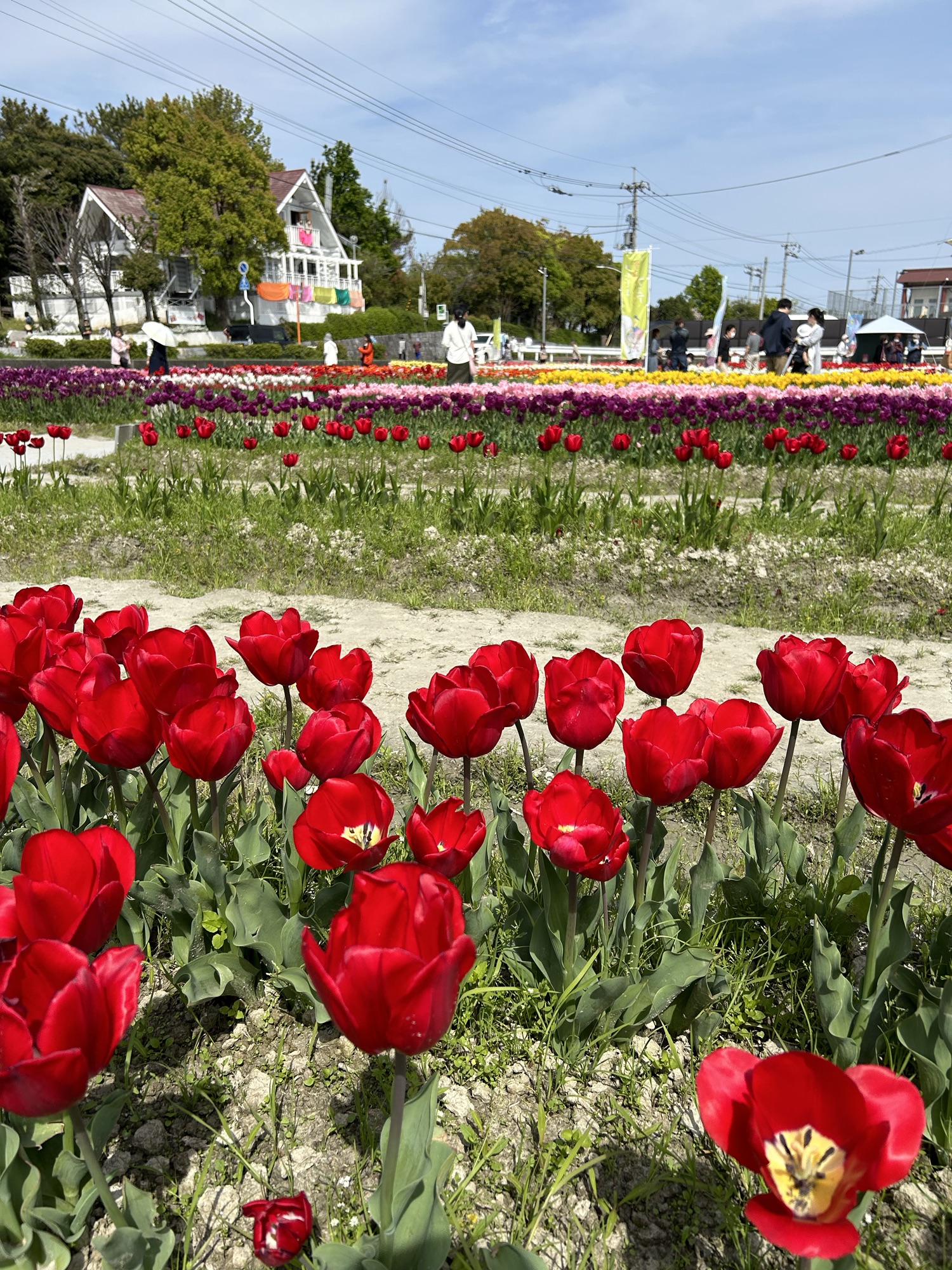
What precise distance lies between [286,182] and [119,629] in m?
65.1

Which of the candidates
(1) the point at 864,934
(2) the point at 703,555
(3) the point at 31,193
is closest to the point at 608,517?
(2) the point at 703,555

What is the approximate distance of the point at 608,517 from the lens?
567 centimetres

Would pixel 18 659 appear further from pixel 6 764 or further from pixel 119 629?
pixel 6 764

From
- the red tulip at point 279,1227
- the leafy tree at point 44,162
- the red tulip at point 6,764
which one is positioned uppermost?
the leafy tree at point 44,162

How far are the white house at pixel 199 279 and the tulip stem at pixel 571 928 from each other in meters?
48.6

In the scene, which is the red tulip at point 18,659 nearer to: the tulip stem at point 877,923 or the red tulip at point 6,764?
the red tulip at point 6,764

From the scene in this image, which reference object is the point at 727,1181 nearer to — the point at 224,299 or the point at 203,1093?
the point at 203,1093

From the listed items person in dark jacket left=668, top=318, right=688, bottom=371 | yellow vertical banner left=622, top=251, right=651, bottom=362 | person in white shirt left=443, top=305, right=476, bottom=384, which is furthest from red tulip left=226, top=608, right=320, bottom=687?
yellow vertical banner left=622, top=251, right=651, bottom=362

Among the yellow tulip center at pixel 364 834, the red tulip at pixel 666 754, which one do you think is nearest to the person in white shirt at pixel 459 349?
the red tulip at pixel 666 754

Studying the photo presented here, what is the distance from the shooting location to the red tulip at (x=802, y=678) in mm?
1590

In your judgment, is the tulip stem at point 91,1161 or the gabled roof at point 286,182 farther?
the gabled roof at point 286,182

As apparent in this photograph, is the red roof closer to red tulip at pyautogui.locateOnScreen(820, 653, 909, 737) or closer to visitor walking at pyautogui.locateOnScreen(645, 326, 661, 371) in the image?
visitor walking at pyautogui.locateOnScreen(645, 326, 661, 371)

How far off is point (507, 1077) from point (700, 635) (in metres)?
0.89

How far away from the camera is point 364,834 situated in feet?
4.47
